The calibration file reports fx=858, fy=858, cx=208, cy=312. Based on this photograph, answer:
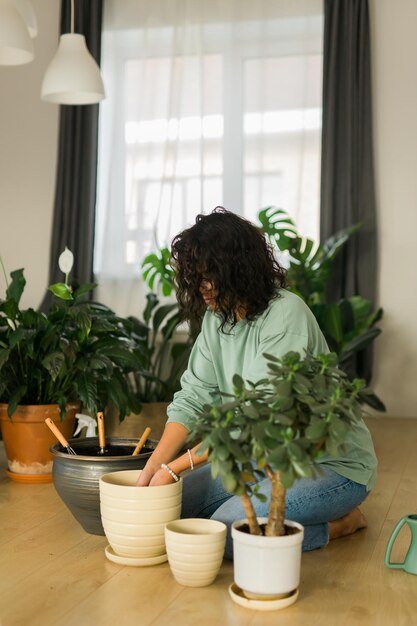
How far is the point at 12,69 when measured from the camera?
6.07 meters

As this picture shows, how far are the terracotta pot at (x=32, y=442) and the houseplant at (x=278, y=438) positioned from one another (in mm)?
1594

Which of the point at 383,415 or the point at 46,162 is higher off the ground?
the point at 46,162

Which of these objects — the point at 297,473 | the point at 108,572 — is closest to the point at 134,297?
the point at 108,572

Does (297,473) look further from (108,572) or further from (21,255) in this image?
(21,255)

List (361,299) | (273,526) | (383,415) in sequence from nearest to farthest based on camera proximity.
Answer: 1. (273,526)
2. (361,299)
3. (383,415)

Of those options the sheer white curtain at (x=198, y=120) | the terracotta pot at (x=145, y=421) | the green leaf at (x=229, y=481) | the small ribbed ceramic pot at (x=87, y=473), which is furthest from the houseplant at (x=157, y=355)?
the green leaf at (x=229, y=481)

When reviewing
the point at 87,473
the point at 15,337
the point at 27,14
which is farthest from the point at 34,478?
the point at 27,14

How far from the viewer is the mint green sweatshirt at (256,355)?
8.04 ft

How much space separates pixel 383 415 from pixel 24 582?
3627 millimetres

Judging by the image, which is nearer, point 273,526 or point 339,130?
point 273,526

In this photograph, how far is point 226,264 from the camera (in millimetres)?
2389

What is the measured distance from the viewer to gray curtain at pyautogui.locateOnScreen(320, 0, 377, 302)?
17.7ft

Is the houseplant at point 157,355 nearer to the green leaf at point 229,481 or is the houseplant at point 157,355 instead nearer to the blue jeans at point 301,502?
the blue jeans at point 301,502

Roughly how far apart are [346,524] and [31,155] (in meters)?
4.14
